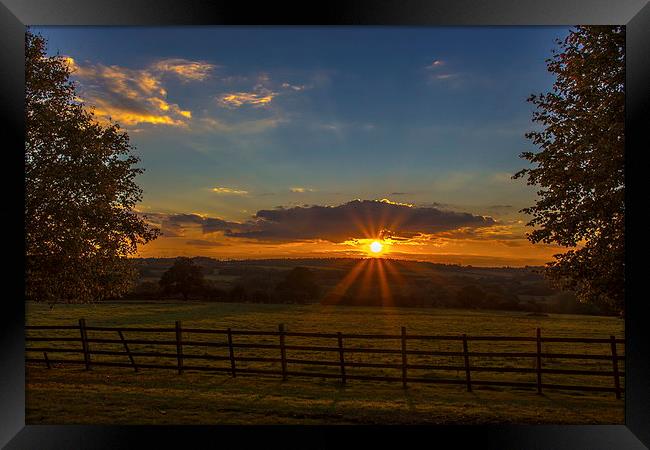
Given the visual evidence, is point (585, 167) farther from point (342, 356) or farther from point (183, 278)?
point (183, 278)

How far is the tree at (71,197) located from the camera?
426 inches

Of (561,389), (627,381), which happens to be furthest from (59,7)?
(561,389)

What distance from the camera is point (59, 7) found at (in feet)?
18.9

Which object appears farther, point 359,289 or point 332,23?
point 359,289

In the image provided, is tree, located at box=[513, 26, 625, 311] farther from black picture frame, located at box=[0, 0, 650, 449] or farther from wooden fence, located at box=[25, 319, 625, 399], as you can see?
black picture frame, located at box=[0, 0, 650, 449]

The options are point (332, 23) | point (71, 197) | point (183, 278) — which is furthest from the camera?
point (183, 278)

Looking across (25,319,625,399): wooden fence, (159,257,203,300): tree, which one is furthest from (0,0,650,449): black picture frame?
(159,257,203,300): tree

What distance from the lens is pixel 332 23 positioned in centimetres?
583

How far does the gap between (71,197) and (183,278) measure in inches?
914

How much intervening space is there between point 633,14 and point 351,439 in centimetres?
549

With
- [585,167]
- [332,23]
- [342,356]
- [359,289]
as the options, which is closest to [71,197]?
[342,356]

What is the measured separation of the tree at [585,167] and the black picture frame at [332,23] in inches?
132

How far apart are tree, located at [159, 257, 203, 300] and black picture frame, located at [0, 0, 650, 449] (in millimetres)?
27117

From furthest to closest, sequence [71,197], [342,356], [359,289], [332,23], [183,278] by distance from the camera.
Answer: [359,289] < [183,278] < [342,356] < [71,197] < [332,23]
